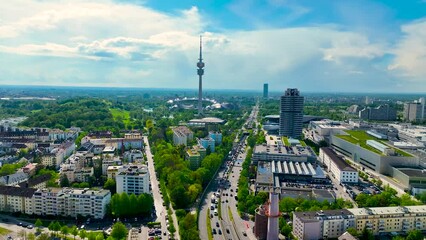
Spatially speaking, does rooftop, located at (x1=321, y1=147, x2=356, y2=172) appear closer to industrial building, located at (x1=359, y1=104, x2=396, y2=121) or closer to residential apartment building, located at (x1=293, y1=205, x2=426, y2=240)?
residential apartment building, located at (x1=293, y1=205, x2=426, y2=240)

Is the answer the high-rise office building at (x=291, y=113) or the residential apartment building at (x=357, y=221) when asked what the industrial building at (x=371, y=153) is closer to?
the high-rise office building at (x=291, y=113)

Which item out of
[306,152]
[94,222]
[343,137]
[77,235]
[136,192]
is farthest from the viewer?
[343,137]

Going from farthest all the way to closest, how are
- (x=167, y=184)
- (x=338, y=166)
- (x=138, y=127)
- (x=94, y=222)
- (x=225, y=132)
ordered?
(x=138, y=127), (x=225, y=132), (x=338, y=166), (x=167, y=184), (x=94, y=222)

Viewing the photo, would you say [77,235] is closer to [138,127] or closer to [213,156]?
[213,156]

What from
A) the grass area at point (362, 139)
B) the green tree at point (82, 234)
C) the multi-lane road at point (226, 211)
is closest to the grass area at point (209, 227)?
the multi-lane road at point (226, 211)

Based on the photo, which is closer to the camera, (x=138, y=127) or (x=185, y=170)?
(x=185, y=170)

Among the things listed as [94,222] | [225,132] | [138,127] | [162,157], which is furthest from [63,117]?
[94,222]
